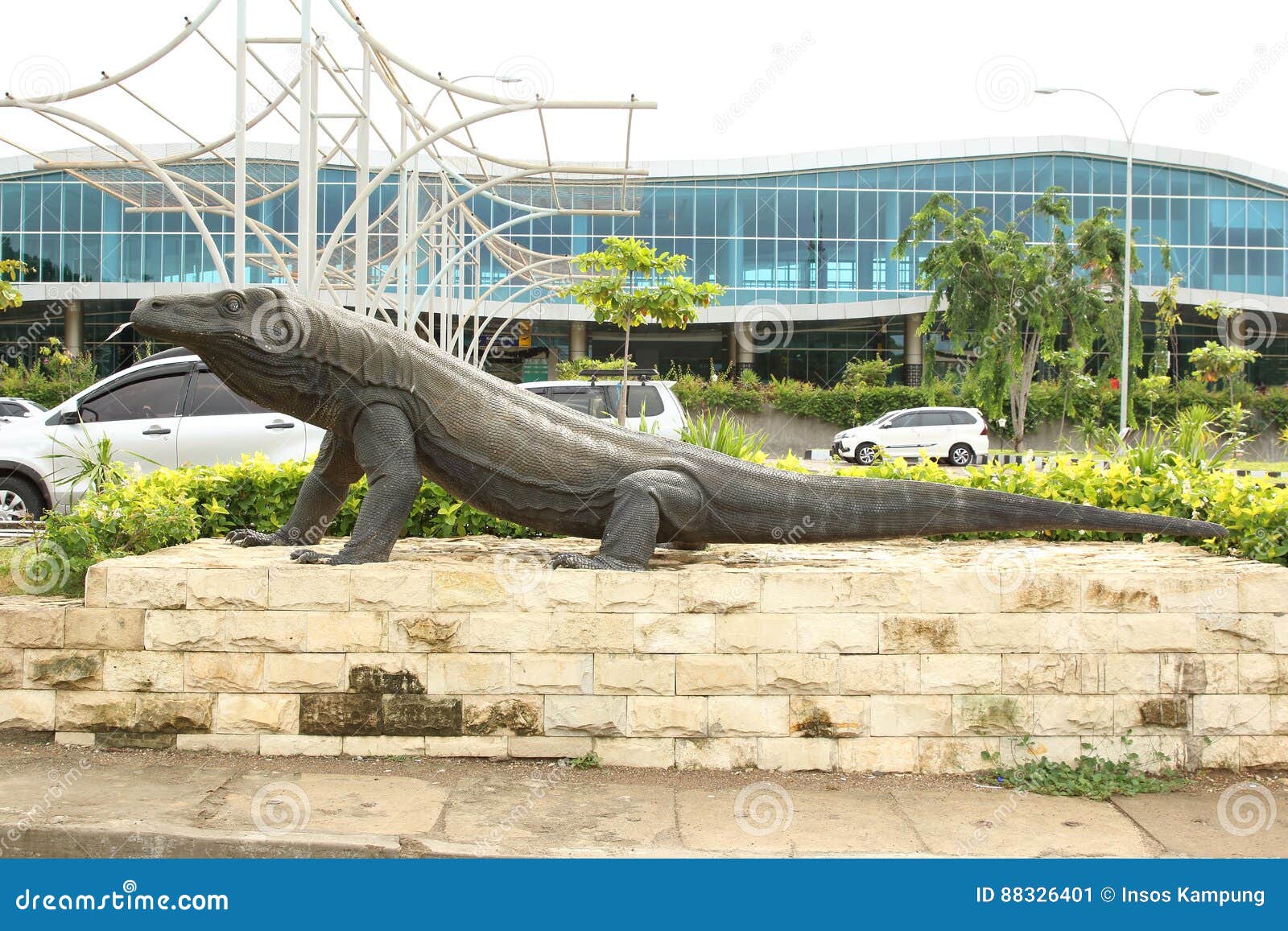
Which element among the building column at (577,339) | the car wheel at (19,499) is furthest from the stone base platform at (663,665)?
the building column at (577,339)

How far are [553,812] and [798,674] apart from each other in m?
1.39

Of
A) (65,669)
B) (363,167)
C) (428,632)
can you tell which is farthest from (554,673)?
(363,167)

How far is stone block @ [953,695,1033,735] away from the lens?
527 centimetres

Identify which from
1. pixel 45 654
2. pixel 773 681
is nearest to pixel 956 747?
pixel 773 681

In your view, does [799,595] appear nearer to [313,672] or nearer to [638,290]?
[313,672]

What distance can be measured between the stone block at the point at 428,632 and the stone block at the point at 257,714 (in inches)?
22.7

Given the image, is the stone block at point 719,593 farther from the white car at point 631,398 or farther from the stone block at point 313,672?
the white car at point 631,398

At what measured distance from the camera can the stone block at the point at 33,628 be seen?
5312mm

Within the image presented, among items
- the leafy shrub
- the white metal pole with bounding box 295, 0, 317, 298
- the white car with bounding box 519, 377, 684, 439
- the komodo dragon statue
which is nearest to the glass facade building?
the white car with bounding box 519, 377, 684, 439

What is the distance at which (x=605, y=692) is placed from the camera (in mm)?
5227

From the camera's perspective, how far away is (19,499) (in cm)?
1052

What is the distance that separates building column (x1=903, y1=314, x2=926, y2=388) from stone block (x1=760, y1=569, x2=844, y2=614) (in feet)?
134

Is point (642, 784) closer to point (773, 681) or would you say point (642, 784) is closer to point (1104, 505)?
point (773, 681)

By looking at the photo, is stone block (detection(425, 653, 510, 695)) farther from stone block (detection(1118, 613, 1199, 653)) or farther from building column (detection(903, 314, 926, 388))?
building column (detection(903, 314, 926, 388))
